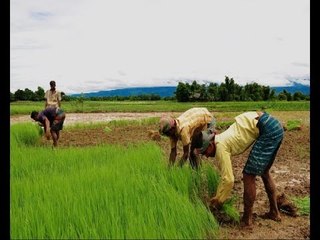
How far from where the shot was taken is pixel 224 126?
538 inches

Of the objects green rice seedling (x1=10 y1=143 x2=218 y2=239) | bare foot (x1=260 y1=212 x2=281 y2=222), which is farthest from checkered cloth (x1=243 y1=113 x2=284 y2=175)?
green rice seedling (x1=10 y1=143 x2=218 y2=239)

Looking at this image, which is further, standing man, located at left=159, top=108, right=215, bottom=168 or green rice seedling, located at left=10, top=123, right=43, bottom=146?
green rice seedling, located at left=10, top=123, right=43, bottom=146

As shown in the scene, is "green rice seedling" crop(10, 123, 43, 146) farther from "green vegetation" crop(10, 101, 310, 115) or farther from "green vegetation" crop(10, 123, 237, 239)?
"green vegetation" crop(10, 101, 310, 115)

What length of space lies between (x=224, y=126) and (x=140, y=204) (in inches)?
399

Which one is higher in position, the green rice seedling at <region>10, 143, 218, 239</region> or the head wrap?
the head wrap

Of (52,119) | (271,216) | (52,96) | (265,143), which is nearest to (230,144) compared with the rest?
(265,143)

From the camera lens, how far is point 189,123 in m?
5.33

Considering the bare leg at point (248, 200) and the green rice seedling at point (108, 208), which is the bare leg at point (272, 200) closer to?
the bare leg at point (248, 200)

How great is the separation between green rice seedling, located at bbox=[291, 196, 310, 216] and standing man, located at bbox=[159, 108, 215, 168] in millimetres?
1137

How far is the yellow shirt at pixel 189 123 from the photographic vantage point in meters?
5.20

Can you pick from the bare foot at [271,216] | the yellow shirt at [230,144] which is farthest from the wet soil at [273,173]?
the yellow shirt at [230,144]

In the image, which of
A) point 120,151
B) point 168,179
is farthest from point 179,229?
point 120,151

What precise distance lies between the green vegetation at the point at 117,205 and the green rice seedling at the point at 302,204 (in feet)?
2.66

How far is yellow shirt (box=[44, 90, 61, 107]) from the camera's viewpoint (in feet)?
30.2
